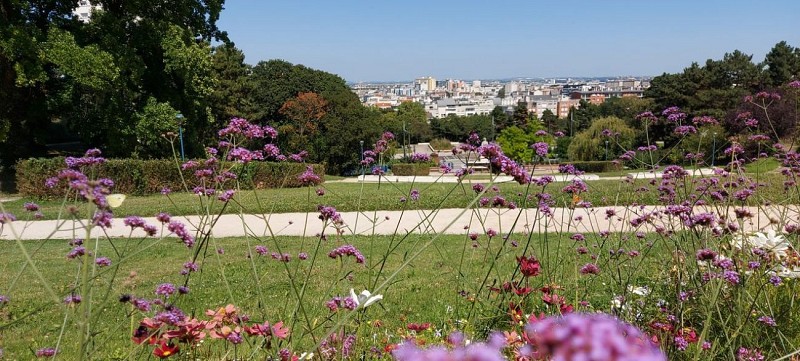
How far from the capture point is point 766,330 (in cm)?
210

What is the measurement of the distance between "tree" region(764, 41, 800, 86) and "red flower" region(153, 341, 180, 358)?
1789 inches

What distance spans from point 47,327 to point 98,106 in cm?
1208

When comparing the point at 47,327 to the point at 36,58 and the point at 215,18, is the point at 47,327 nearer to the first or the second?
the point at 36,58

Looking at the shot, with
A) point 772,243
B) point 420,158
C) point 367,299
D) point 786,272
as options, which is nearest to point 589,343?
point 367,299

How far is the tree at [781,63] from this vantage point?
3847cm

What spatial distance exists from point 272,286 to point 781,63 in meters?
45.7

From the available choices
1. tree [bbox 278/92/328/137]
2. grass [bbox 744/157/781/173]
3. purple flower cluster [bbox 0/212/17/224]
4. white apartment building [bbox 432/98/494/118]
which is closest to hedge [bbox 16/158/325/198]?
grass [bbox 744/157/781/173]

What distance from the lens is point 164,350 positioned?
1372 mm

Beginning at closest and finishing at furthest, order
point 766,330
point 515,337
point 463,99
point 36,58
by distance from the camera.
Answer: point 515,337 < point 766,330 < point 36,58 < point 463,99

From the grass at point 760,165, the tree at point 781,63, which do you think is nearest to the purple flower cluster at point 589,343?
the grass at point 760,165

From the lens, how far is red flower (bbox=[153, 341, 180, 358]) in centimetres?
135

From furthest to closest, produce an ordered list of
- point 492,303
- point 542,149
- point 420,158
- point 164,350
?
point 420,158
point 492,303
point 542,149
point 164,350

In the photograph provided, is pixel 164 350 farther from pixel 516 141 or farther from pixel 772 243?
pixel 516 141

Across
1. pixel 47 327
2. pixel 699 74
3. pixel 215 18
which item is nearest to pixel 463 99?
pixel 699 74
